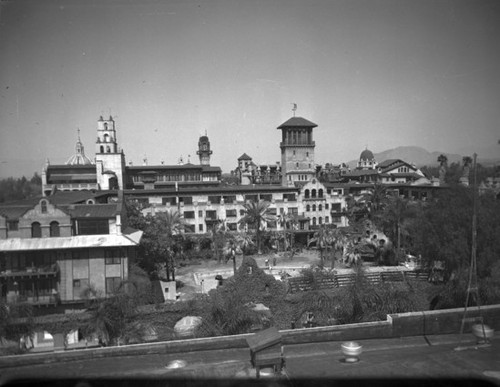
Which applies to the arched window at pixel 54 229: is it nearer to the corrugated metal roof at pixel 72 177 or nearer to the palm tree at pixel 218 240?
the palm tree at pixel 218 240

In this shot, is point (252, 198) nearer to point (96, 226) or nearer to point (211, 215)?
point (211, 215)

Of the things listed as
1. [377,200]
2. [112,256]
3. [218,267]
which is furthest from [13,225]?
[377,200]

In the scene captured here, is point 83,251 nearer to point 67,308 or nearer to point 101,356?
point 67,308

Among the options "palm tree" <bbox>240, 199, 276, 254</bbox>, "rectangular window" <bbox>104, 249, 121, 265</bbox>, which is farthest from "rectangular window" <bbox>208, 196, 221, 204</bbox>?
"rectangular window" <bbox>104, 249, 121, 265</bbox>

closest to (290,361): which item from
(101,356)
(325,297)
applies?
(101,356)

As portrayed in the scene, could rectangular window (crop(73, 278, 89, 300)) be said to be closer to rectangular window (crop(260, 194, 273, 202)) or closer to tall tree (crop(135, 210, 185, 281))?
tall tree (crop(135, 210, 185, 281))

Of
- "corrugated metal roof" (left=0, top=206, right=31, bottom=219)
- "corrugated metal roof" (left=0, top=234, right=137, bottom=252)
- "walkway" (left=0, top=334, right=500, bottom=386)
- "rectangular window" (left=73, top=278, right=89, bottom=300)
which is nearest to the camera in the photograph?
"walkway" (left=0, top=334, right=500, bottom=386)
